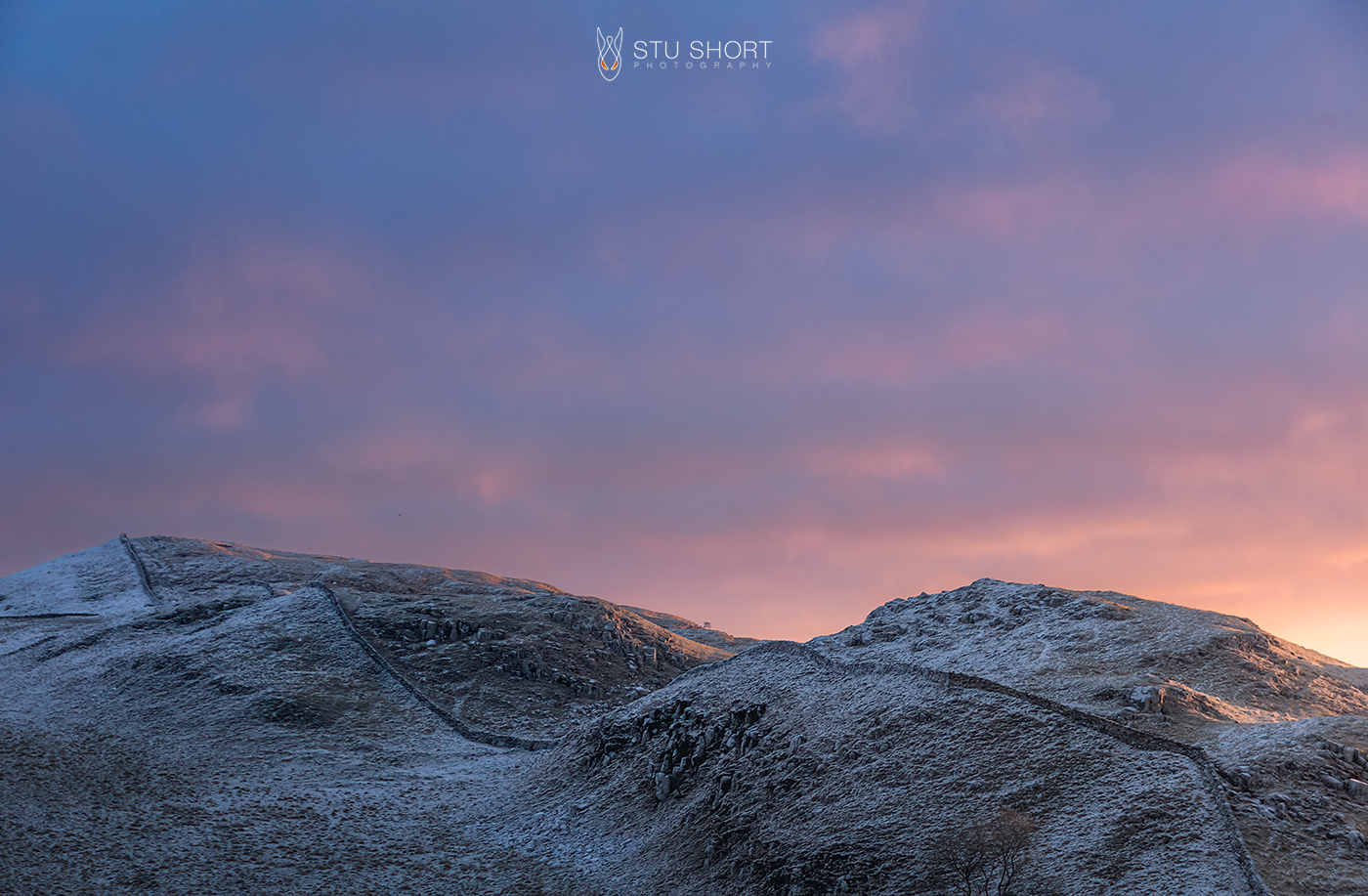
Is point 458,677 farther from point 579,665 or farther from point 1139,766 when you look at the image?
point 1139,766

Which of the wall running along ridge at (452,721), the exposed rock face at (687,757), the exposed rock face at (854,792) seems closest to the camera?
the exposed rock face at (854,792)

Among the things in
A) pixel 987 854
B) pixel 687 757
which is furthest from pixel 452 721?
pixel 987 854

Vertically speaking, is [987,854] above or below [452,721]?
below

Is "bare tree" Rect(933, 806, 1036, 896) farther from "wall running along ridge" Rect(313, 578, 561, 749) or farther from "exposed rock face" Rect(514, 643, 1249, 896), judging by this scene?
"wall running along ridge" Rect(313, 578, 561, 749)

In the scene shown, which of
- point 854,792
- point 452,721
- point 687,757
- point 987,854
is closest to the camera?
point 987,854

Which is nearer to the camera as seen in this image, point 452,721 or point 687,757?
point 687,757

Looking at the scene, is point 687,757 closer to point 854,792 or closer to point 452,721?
point 854,792

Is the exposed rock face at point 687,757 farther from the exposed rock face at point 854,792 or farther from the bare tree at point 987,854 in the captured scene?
the bare tree at point 987,854

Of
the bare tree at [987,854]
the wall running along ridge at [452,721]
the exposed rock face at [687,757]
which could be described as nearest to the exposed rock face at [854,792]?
the exposed rock face at [687,757]

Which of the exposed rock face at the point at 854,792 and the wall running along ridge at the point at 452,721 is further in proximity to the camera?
the wall running along ridge at the point at 452,721

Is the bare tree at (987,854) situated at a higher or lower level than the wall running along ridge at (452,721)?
lower

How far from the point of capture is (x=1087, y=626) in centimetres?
5869

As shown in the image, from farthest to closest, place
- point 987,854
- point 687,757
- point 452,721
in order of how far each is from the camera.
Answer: point 452,721
point 687,757
point 987,854

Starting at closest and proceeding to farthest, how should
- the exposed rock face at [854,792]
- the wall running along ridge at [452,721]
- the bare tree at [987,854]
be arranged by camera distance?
the bare tree at [987,854] → the exposed rock face at [854,792] → the wall running along ridge at [452,721]
